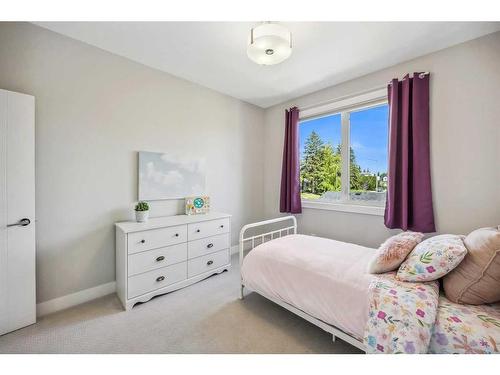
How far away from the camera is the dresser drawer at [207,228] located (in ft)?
7.86

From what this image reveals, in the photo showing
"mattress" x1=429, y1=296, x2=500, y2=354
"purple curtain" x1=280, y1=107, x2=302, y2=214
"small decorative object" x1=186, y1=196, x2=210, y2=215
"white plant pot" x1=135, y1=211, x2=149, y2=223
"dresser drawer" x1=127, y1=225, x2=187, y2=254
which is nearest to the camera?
"mattress" x1=429, y1=296, x2=500, y2=354

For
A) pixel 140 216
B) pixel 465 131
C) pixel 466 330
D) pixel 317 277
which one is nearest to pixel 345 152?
pixel 465 131

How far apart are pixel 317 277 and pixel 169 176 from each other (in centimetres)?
199

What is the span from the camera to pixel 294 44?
202 centimetres

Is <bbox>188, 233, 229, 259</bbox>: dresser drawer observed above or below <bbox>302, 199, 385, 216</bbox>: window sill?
below

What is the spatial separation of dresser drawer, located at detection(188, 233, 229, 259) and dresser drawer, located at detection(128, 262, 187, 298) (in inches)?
6.6

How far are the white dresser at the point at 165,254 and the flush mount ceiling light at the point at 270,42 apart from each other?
1.76 metres

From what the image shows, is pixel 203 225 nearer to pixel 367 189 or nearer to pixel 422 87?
pixel 367 189

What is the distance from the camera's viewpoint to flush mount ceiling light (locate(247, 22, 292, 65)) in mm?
1585

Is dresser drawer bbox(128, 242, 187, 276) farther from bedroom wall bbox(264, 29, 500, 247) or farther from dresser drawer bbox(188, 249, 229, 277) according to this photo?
bedroom wall bbox(264, 29, 500, 247)

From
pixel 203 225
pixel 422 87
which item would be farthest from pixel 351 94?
pixel 203 225

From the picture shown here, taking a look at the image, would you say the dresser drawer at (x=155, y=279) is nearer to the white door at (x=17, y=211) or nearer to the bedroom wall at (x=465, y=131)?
the white door at (x=17, y=211)

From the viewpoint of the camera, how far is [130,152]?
2.33m

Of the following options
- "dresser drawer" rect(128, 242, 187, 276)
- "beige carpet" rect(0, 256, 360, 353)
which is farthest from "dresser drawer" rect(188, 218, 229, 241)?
"beige carpet" rect(0, 256, 360, 353)
